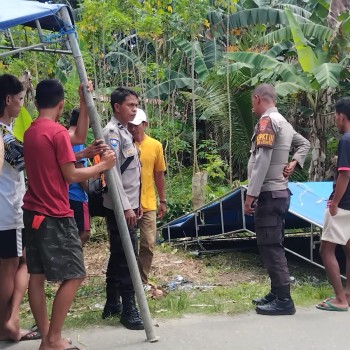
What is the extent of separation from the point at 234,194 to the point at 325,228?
1.71 m

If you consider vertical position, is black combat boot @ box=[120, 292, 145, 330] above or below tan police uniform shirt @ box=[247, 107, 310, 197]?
Answer: below

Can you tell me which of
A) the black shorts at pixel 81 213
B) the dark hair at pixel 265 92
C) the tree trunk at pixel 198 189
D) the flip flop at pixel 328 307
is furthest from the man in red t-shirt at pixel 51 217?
the tree trunk at pixel 198 189

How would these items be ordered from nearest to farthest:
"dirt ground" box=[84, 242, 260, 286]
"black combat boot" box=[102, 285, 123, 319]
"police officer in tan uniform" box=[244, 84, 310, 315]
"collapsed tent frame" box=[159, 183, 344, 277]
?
1. "black combat boot" box=[102, 285, 123, 319]
2. "police officer in tan uniform" box=[244, 84, 310, 315]
3. "dirt ground" box=[84, 242, 260, 286]
4. "collapsed tent frame" box=[159, 183, 344, 277]

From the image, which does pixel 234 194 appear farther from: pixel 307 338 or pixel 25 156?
pixel 25 156

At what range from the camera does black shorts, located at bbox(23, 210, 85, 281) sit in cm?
386

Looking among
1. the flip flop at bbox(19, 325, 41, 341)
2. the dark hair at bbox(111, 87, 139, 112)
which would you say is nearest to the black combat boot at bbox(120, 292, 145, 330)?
the flip flop at bbox(19, 325, 41, 341)

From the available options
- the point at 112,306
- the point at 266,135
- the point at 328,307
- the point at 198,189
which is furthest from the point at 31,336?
the point at 198,189

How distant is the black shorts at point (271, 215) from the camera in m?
5.14

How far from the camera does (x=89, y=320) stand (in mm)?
4902

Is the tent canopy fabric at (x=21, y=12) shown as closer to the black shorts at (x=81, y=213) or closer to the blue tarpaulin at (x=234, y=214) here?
the black shorts at (x=81, y=213)

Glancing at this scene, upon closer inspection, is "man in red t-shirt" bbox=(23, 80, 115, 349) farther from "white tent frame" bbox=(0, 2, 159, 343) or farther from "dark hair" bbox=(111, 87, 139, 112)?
"dark hair" bbox=(111, 87, 139, 112)

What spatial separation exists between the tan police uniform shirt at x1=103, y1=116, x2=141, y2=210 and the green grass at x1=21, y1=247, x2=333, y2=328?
40.2 inches

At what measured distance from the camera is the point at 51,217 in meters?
3.88

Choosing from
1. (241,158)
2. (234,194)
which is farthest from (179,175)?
(234,194)
